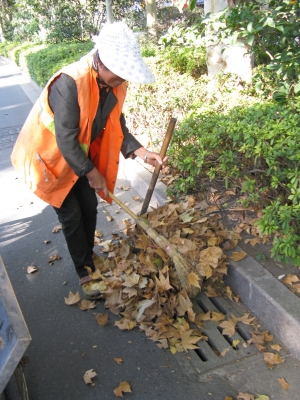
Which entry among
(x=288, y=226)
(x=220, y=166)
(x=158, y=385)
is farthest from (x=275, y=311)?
(x=220, y=166)

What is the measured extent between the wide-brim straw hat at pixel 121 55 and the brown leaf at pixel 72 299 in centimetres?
172

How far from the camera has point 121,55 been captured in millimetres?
2383

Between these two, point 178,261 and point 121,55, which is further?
point 178,261

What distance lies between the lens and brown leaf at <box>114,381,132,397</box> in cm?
233

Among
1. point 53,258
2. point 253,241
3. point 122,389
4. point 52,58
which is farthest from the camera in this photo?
point 52,58

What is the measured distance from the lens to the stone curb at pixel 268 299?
2.46 metres

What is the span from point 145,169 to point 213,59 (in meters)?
2.11

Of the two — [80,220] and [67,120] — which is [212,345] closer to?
[80,220]

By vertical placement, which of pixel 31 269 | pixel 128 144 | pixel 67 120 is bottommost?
pixel 31 269

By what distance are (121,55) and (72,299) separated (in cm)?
185

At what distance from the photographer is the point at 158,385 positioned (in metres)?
2.38

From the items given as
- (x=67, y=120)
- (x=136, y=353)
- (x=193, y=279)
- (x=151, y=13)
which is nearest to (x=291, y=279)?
(x=193, y=279)

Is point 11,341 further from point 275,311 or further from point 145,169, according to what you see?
point 145,169

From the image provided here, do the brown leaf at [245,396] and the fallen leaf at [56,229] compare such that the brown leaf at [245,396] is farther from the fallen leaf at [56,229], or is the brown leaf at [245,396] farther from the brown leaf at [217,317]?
the fallen leaf at [56,229]
